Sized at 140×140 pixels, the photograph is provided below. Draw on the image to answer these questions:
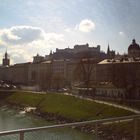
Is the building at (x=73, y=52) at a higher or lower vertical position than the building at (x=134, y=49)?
higher

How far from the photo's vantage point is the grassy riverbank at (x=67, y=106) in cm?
5491

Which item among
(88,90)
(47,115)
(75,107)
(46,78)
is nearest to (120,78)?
(88,90)

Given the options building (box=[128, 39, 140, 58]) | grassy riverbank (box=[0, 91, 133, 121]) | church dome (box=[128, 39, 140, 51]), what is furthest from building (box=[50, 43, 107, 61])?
grassy riverbank (box=[0, 91, 133, 121])

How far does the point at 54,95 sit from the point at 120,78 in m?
14.8

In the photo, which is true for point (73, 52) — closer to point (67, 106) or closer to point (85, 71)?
point (85, 71)

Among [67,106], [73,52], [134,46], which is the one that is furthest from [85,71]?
[73,52]

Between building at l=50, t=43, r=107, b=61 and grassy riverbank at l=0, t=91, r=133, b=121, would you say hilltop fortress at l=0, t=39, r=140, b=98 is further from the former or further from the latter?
grassy riverbank at l=0, t=91, r=133, b=121

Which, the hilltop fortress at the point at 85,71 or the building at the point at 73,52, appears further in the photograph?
the building at the point at 73,52

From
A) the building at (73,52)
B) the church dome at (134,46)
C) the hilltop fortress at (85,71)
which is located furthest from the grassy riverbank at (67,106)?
the building at (73,52)

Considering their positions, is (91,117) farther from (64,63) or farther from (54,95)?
(64,63)

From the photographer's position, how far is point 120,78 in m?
76.8

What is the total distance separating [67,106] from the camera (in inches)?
2618

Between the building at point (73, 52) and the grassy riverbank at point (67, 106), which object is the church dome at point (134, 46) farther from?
the building at point (73, 52)

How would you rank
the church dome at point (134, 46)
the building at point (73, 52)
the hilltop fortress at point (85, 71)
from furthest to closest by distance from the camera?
the building at point (73, 52)
the church dome at point (134, 46)
the hilltop fortress at point (85, 71)
